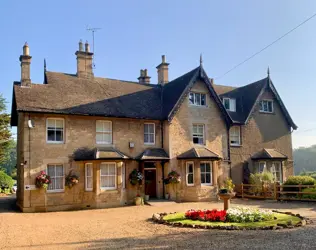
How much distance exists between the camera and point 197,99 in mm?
26078

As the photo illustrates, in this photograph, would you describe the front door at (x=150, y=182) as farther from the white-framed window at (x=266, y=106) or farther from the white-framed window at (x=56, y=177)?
the white-framed window at (x=266, y=106)

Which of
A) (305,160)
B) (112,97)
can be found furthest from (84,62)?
A: (305,160)

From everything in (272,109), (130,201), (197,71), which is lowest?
(130,201)

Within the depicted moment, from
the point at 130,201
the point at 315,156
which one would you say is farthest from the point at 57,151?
the point at 315,156

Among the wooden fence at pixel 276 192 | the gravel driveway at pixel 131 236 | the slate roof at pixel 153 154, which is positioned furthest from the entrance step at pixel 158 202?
the wooden fence at pixel 276 192

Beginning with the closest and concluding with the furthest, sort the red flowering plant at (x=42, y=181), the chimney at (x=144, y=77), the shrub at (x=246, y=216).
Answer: the shrub at (x=246, y=216) < the red flowering plant at (x=42, y=181) < the chimney at (x=144, y=77)

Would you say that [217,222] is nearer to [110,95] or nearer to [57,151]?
[57,151]

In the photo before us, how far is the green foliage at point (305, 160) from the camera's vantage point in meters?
120

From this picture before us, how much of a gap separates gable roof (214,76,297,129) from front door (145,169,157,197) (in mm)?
8924

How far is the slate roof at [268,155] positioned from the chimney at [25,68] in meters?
19.0

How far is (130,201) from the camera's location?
22609 mm

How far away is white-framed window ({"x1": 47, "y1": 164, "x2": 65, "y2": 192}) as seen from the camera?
2073 cm

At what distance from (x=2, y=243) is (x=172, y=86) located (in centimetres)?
1883

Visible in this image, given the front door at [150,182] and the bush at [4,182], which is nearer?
the front door at [150,182]
